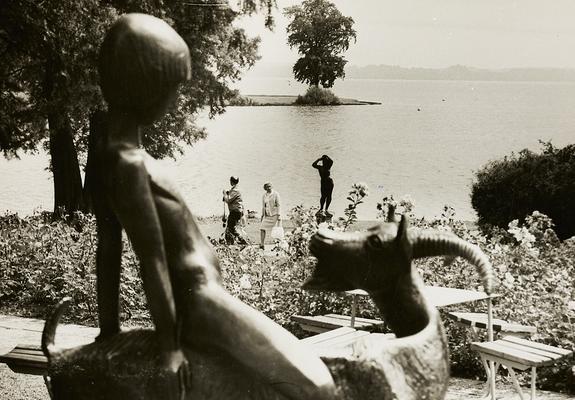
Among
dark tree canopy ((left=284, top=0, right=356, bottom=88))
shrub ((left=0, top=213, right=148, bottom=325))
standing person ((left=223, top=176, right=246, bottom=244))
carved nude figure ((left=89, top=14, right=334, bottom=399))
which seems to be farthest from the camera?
dark tree canopy ((left=284, top=0, right=356, bottom=88))

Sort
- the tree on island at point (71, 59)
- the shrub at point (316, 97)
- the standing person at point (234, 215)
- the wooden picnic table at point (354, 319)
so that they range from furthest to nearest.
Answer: the shrub at point (316, 97)
the standing person at point (234, 215)
the tree on island at point (71, 59)
the wooden picnic table at point (354, 319)

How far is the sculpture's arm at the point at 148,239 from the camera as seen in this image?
2738 mm

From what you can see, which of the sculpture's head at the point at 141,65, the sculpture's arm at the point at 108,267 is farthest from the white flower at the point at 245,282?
the sculpture's head at the point at 141,65

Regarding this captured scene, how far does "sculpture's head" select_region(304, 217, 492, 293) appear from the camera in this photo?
3080 mm

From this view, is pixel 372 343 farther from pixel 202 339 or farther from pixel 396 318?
pixel 202 339

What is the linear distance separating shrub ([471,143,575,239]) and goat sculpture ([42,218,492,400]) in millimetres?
12891

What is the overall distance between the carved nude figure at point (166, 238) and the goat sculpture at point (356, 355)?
0.08 meters

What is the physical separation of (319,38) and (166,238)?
114 ft

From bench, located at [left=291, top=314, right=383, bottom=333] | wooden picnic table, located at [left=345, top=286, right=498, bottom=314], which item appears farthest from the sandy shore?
wooden picnic table, located at [left=345, top=286, right=498, bottom=314]

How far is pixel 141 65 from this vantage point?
9.09ft

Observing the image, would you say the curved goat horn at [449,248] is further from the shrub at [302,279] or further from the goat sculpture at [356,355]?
the shrub at [302,279]

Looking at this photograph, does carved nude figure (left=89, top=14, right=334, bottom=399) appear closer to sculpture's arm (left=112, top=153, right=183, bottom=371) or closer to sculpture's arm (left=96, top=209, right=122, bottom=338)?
sculpture's arm (left=112, top=153, right=183, bottom=371)

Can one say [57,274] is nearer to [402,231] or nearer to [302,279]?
[302,279]

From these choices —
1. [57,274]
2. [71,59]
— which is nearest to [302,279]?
[57,274]
